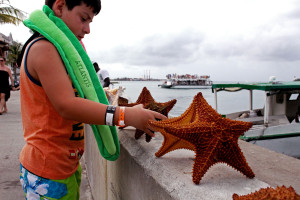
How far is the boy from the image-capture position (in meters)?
1.34

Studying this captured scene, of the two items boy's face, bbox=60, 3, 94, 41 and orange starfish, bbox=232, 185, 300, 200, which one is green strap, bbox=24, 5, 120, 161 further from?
orange starfish, bbox=232, 185, 300, 200

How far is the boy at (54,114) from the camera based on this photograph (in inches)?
52.7

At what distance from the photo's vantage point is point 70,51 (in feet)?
4.70

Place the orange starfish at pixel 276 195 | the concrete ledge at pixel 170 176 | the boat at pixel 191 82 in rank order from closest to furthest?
the orange starfish at pixel 276 195
the concrete ledge at pixel 170 176
the boat at pixel 191 82

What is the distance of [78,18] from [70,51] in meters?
0.23

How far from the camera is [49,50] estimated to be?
137cm

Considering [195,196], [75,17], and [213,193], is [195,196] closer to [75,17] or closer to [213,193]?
[213,193]

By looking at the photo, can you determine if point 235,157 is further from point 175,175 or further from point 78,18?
point 78,18

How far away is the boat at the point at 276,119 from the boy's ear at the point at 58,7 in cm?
800

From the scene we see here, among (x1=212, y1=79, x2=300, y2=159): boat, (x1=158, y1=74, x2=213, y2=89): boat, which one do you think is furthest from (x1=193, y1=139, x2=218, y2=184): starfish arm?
(x1=158, y1=74, x2=213, y2=89): boat

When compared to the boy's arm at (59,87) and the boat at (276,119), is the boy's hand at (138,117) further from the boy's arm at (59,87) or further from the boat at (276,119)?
the boat at (276,119)

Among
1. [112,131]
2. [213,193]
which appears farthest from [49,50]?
[213,193]

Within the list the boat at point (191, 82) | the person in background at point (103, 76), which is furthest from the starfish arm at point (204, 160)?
the boat at point (191, 82)

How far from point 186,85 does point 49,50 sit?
61.5 meters
